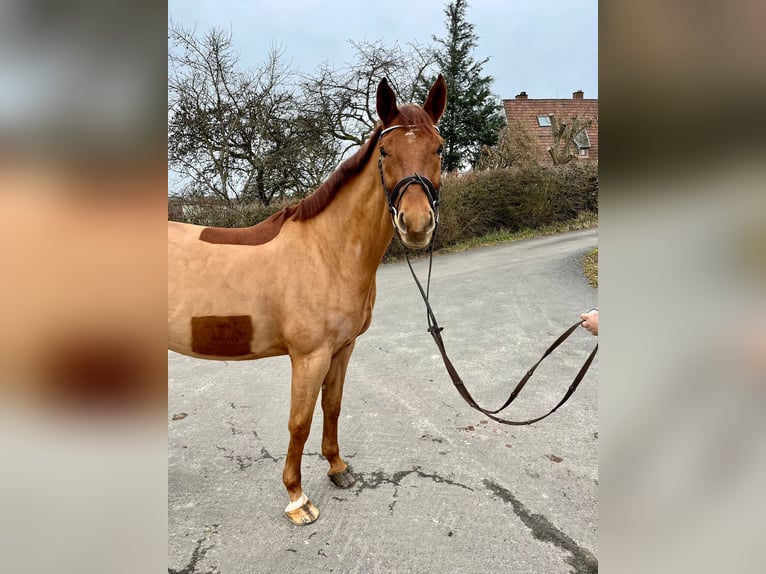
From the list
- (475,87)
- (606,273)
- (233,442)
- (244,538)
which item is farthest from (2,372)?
(475,87)

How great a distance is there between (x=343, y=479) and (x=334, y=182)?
1.68 metres

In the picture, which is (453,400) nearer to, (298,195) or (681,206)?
(681,206)

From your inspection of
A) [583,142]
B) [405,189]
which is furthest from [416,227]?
[583,142]

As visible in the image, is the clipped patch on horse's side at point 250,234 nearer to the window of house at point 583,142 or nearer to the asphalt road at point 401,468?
the asphalt road at point 401,468

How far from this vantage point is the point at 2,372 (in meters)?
0.44

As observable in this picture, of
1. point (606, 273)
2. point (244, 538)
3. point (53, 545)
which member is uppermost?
point (606, 273)

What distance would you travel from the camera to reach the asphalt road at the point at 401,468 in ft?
6.13

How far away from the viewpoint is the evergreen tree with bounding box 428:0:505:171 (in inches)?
610

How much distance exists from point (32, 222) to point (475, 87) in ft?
57.6

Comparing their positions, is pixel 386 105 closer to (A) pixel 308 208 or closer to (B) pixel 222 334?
(A) pixel 308 208

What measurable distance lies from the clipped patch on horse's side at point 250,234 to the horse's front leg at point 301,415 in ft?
2.06

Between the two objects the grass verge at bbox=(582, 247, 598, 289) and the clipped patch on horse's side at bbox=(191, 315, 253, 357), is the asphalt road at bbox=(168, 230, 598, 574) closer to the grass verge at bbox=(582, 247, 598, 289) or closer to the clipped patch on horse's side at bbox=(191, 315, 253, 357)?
the clipped patch on horse's side at bbox=(191, 315, 253, 357)

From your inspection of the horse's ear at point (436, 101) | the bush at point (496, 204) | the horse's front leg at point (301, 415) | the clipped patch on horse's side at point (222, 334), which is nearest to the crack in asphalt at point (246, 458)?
the horse's front leg at point (301, 415)

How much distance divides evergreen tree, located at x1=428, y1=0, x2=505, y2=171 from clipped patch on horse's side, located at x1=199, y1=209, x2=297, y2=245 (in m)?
13.7
